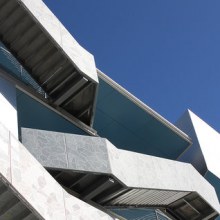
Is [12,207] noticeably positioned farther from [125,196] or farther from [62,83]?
[62,83]

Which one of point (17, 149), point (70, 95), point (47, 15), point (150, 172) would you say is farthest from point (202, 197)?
point (17, 149)

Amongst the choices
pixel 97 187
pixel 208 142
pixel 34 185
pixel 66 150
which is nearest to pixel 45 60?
pixel 66 150

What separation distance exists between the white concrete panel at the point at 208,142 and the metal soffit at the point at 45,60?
6354 mm

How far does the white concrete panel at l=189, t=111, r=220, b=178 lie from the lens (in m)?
21.2

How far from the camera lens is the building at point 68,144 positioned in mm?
9664

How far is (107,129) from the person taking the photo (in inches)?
760

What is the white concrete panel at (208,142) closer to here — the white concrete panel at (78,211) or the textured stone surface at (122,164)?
the textured stone surface at (122,164)

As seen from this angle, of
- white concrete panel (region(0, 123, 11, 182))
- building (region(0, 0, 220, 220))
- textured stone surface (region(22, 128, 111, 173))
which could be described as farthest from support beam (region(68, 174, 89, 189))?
white concrete panel (region(0, 123, 11, 182))

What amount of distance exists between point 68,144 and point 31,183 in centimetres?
348

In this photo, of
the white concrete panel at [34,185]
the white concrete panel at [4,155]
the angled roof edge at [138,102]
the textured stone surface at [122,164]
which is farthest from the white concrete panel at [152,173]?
the white concrete panel at [4,155]

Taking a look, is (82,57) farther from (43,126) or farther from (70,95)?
(43,126)

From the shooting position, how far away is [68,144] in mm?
12867

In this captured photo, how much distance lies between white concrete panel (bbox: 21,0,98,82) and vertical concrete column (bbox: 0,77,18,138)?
65.7 inches

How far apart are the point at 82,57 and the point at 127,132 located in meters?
5.28
